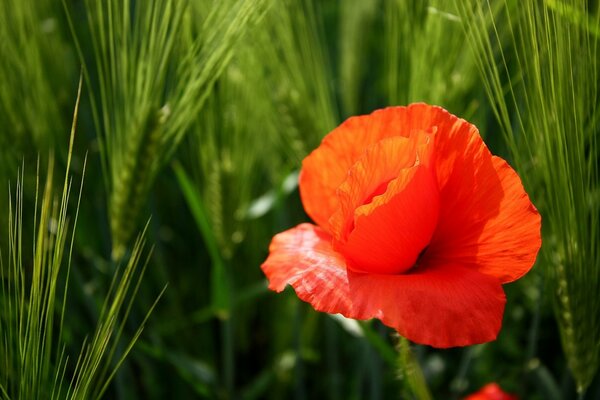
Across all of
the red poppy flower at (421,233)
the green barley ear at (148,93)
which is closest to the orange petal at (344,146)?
the red poppy flower at (421,233)

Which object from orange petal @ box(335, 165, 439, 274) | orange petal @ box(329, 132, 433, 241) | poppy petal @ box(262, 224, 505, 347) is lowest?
poppy petal @ box(262, 224, 505, 347)

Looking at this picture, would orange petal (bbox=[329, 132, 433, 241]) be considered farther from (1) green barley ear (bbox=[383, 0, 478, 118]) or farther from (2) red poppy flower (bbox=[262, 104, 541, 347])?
(1) green barley ear (bbox=[383, 0, 478, 118])

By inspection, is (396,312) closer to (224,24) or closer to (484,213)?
(484,213)

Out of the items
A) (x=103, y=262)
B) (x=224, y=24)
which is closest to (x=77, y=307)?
(x=103, y=262)

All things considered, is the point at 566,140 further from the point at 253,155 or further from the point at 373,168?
the point at 253,155

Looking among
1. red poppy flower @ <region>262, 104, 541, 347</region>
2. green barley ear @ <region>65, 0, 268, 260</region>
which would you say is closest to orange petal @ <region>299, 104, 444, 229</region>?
red poppy flower @ <region>262, 104, 541, 347</region>

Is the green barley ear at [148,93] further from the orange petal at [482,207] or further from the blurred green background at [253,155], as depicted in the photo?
the orange petal at [482,207]

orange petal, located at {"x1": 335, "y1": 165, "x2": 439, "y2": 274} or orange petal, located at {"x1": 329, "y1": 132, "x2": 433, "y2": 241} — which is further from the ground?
orange petal, located at {"x1": 329, "y1": 132, "x2": 433, "y2": 241}

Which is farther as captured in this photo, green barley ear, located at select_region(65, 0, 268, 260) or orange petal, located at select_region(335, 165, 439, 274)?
green barley ear, located at select_region(65, 0, 268, 260)
